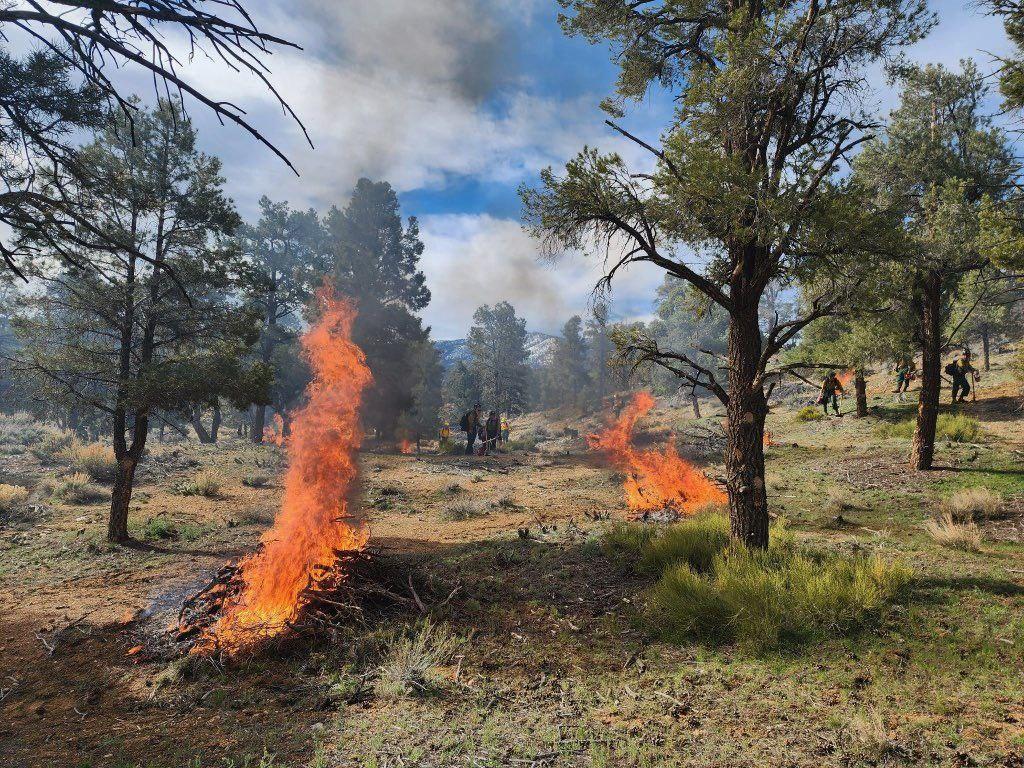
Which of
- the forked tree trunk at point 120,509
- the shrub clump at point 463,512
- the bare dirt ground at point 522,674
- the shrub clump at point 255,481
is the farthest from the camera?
the shrub clump at point 255,481

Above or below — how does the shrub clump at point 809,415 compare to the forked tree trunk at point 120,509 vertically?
above

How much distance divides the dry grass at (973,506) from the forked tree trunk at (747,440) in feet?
15.9

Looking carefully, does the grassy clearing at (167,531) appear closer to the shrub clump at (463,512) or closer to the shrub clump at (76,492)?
the shrub clump at (76,492)

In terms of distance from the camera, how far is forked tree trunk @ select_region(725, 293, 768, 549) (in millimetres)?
6699

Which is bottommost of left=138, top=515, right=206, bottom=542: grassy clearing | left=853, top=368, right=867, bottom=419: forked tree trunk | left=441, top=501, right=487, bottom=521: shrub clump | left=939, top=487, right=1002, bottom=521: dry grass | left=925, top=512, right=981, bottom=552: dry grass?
left=138, top=515, right=206, bottom=542: grassy clearing

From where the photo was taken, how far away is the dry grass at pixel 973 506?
879 centimetres

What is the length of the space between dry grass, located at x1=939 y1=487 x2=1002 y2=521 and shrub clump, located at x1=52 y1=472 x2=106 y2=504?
21.6 metres

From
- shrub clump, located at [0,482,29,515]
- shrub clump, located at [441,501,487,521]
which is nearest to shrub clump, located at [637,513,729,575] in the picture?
shrub clump, located at [441,501,487,521]

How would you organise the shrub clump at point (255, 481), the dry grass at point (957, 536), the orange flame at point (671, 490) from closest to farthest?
the dry grass at point (957, 536) < the orange flame at point (671, 490) < the shrub clump at point (255, 481)

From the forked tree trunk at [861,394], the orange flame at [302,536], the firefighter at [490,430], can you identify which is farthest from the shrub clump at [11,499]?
the forked tree trunk at [861,394]

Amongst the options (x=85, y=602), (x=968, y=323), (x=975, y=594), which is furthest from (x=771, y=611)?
(x=968, y=323)

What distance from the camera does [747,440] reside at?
6.71 metres

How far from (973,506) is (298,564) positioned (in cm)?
1153

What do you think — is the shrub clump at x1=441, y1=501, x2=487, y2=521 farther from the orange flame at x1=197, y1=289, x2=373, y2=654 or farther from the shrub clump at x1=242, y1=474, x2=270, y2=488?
the shrub clump at x1=242, y1=474, x2=270, y2=488
